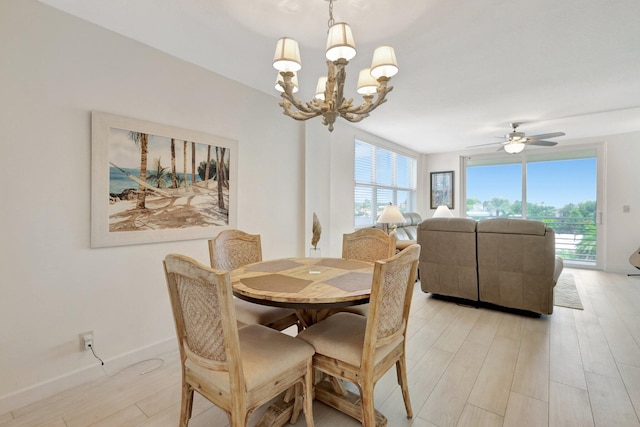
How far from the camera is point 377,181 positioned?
5309 millimetres

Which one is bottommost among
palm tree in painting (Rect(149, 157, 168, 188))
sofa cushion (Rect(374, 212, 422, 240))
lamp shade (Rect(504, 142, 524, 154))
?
sofa cushion (Rect(374, 212, 422, 240))

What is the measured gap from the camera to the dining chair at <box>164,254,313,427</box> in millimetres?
1151

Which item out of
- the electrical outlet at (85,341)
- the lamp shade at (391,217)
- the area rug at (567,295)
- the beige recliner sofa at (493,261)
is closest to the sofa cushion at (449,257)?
the beige recliner sofa at (493,261)

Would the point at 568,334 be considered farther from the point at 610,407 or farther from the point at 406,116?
the point at 406,116

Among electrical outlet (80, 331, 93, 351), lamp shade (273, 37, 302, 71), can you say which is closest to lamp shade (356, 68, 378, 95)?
lamp shade (273, 37, 302, 71)

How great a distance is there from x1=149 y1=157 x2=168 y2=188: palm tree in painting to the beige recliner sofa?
287 cm

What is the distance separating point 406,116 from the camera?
4.05m

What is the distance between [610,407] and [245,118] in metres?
3.47

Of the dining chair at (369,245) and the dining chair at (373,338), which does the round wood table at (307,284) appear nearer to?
the dining chair at (373,338)

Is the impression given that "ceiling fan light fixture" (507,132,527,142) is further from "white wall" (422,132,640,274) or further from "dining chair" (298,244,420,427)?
"dining chair" (298,244,420,427)

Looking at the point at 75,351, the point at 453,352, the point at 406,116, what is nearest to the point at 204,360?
the point at 75,351

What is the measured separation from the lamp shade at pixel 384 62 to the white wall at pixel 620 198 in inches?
232

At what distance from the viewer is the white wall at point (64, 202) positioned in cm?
170

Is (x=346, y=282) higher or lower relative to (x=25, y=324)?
higher
